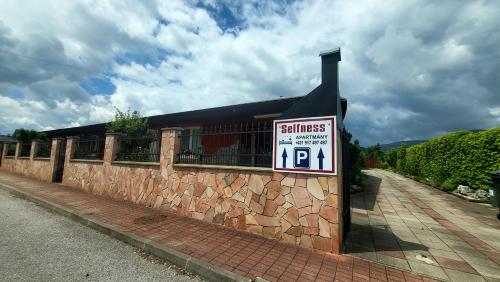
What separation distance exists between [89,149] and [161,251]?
8708mm

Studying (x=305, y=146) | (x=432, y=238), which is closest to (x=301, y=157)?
(x=305, y=146)

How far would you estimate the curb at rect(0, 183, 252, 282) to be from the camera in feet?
10.2

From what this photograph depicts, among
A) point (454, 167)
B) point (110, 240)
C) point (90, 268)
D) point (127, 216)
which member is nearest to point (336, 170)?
point (90, 268)

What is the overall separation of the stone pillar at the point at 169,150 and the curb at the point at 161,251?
1969 mm

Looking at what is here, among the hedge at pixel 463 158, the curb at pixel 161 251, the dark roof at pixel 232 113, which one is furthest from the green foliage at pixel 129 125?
the hedge at pixel 463 158

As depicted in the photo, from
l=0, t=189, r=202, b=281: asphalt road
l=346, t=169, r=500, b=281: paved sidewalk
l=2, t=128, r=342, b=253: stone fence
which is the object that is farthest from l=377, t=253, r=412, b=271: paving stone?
l=0, t=189, r=202, b=281: asphalt road

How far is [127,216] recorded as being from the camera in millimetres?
5617

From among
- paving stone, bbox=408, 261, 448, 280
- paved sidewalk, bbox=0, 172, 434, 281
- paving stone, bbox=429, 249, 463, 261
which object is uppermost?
paved sidewalk, bbox=0, 172, 434, 281

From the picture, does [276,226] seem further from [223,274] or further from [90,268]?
[90,268]

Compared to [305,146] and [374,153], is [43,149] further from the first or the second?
[374,153]

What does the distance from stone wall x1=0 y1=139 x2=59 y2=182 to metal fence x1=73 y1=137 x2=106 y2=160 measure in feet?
7.54

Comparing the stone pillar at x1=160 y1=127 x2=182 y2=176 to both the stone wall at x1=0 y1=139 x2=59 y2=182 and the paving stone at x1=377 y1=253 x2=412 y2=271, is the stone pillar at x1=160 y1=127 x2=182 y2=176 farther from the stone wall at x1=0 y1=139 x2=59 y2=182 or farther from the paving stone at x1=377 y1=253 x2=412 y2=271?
the stone wall at x1=0 y1=139 x2=59 y2=182

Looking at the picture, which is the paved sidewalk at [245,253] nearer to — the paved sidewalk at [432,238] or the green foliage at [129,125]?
the paved sidewalk at [432,238]

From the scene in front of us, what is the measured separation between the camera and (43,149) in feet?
42.4
